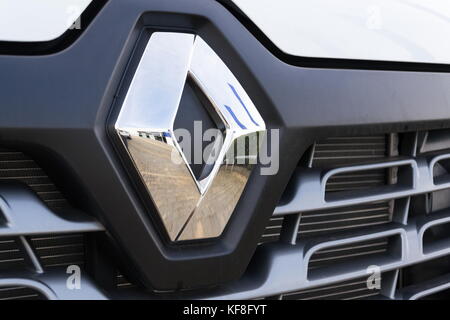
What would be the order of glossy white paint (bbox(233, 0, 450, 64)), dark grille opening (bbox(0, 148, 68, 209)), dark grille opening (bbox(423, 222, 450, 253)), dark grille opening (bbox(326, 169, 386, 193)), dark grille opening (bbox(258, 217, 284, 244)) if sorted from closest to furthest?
dark grille opening (bbox(0, 148, 68, 209)) → glossy white paint (bbox(233, 0, 450, 64)) → dark grille opening (bbox(258, 217, 284, 244)) → dark grille opening (bbox(326, 169, 386, 193)) → dark grille opening (bbox(423, 222, 450, 253))

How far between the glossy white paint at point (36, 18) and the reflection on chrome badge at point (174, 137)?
0.52 ft

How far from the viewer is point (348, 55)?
133cm

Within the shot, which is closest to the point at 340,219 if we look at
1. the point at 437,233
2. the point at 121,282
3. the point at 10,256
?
the point at 437,233

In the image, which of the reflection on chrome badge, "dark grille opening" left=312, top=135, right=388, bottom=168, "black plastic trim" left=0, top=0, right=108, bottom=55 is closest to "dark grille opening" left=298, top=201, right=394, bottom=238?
"dark grille opening" left=312, top=135, right=388, bottom=168

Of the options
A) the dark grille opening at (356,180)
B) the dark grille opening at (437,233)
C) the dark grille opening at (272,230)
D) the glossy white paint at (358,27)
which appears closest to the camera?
the glossy white paint at (358,27)

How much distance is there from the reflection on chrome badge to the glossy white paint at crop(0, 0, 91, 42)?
0.16 meters

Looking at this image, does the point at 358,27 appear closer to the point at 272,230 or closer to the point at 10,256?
the point at 272,230

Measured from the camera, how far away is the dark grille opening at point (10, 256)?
1.16 m

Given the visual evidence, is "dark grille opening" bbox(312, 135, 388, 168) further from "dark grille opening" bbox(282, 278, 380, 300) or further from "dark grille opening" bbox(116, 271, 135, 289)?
"dark grille opening" bbox(116, 271, 135, 289)

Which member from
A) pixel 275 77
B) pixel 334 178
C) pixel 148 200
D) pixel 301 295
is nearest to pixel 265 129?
pixel 275 77

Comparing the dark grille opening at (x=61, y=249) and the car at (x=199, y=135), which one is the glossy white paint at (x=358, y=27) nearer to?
the car at (x=199, y=135)

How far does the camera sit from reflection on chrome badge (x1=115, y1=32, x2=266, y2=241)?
1.06 metres

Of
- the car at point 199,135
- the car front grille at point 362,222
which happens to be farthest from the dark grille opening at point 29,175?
the car front grille at point 362,222
